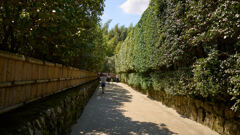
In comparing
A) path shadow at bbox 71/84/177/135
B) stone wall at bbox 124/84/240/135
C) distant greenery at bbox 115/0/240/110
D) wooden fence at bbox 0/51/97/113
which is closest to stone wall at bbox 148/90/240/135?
stone wall at bbox 124/84/240/135

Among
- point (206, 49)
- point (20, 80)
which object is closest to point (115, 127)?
point (20, 80)

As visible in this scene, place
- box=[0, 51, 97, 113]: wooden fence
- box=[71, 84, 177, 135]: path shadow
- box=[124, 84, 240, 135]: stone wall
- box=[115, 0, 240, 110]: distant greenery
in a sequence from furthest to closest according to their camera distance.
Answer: box=[71, 84, 177, 135]: path shadow < box=[124, 84, 240, 135]: stone wall < box=[115, 0, 240, 110]: distant greenery < box=[0, 51, 97, 113]: wooden fence

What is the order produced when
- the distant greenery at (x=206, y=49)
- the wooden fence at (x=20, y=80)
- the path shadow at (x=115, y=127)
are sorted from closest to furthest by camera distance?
1. the wooden fence at (x=20, y=80)
2. the distant greenery at (x=206, y=49)
3. the path shadow at (x=115, y=127)

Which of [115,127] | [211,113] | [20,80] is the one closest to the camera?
[20,80]

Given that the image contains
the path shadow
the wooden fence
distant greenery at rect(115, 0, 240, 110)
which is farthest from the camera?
the path shadow

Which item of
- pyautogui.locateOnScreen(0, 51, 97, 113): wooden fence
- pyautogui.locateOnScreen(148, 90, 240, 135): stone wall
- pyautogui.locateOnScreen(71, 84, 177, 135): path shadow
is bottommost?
pyautogui.locateOnScreen(71, 84, 177, 135): path shadow

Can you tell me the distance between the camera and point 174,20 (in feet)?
24.4

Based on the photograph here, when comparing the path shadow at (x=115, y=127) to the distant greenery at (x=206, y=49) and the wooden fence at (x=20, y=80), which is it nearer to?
the wooden fence at (x=20, y=80)

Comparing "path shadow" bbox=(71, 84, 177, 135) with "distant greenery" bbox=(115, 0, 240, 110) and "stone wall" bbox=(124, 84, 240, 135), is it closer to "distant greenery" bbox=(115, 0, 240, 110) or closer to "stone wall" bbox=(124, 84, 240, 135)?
"stone wall" bbox=(124, 84, 240, 135)

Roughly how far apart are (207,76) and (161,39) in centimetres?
439

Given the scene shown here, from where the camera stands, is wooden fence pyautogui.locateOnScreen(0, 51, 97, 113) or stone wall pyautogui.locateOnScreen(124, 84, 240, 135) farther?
stone wall pyautogui.locateOnScreen(124, 84, 240, 135)

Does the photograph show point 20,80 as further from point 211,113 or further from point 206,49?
point 211,113

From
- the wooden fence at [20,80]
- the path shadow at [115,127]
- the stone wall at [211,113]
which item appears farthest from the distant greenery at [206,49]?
the wooden fence at [20,80]

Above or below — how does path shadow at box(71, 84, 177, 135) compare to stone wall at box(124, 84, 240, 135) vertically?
below
